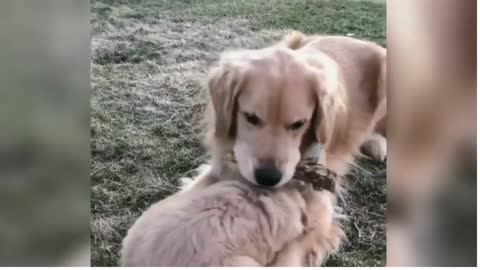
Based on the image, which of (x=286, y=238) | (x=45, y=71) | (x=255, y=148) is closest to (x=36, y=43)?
(x=45, y=71)

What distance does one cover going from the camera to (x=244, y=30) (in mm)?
1960

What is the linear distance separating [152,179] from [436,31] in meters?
0.84

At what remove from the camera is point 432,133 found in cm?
195

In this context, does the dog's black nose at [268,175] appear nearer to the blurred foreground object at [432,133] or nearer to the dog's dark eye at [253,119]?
the dog's dark eye at [253,119]

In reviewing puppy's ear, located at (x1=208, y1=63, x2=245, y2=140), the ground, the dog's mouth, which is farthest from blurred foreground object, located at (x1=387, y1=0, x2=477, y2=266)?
puppy's ear, located at (x1=208, y1=63, x2=245, y2=140)

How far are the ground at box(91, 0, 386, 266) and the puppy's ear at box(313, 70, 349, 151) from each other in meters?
0.11

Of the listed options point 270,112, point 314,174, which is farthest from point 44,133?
point 314,174

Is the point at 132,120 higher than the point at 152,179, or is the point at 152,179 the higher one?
the point at 132,120

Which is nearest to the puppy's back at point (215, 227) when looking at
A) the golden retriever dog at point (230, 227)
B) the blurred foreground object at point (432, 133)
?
the golden retriever dog at point (230, 227)

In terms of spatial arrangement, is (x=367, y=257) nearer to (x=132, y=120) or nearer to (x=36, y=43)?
(x=132, y=120)

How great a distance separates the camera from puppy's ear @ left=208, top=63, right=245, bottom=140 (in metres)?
1.89

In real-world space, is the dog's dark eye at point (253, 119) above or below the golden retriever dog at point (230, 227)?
above

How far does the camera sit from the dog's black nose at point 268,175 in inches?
73.3

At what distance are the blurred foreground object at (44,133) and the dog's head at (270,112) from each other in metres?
0.37
